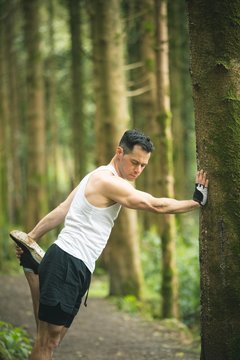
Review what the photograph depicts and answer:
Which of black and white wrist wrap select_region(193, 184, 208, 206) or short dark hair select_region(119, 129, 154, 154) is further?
short dark hair select_region(119, 129, 154, 154)

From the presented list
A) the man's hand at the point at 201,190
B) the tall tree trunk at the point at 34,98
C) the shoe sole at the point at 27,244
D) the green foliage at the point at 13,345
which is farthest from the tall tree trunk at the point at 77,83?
the man's hand at the point at 201,190

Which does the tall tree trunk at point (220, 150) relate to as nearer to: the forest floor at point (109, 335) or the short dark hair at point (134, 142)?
the short dark hair at point (134, 142)

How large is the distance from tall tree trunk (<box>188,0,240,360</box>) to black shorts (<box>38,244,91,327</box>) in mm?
1095

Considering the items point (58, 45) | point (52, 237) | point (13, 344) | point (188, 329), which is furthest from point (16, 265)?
point (58, 45)

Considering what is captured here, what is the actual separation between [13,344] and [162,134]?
5283mm

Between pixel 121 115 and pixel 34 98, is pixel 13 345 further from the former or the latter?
pixel 34 98

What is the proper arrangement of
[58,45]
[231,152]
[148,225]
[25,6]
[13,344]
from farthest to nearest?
[58,45]
[148,225]
[25,6]
[13,344]
[231,152]

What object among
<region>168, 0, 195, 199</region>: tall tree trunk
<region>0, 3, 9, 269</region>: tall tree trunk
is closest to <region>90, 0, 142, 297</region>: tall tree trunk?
<region>168, 0, 195, 199</region>: tall tree trunk

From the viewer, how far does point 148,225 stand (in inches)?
914

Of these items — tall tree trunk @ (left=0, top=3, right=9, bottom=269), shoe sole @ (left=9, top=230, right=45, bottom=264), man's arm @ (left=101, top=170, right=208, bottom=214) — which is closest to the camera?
man's arm @ (left=101, top=170, right=208, bottom=214)

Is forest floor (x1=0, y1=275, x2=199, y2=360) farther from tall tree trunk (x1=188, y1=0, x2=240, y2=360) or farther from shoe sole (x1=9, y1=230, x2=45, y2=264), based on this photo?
tall tree trunk (x1=188, y1=0, x2=240, y2=360)

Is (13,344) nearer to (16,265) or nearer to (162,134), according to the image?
(162,134)

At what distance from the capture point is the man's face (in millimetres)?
5270

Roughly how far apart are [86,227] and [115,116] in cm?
743
